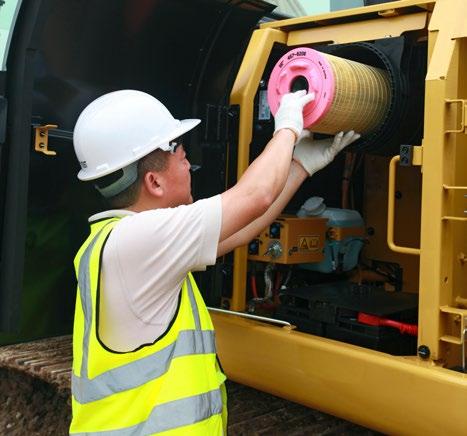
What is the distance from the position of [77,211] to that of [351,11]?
4.60ft

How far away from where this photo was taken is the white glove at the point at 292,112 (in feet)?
7.06

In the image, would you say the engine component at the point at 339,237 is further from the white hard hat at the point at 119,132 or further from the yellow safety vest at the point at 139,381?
the yellow safety vest at the point at 139,381

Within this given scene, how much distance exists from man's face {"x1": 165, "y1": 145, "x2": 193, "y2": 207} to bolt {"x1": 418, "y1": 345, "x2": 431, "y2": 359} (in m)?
0.94

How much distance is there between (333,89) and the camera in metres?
2.38

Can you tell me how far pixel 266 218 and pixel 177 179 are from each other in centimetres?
58

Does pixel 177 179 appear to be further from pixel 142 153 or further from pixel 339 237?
pixel 339 237

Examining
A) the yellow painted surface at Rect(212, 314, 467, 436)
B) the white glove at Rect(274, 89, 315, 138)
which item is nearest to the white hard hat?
the white glove at Rect(274, 89, 315, 138)

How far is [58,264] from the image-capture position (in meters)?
2.83

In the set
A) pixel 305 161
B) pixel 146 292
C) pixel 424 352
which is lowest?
pixel 424 352

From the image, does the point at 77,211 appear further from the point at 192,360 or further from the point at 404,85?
the point at 404,85

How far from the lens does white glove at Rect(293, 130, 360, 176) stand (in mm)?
2566

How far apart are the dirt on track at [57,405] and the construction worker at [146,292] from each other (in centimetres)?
97

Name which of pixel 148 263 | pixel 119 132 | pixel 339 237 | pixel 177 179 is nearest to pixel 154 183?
pixel 177 179

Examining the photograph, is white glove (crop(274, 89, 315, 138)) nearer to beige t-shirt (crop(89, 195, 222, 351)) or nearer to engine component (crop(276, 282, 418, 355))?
beige t-shirt (crop(89, 195, 222, 351))
